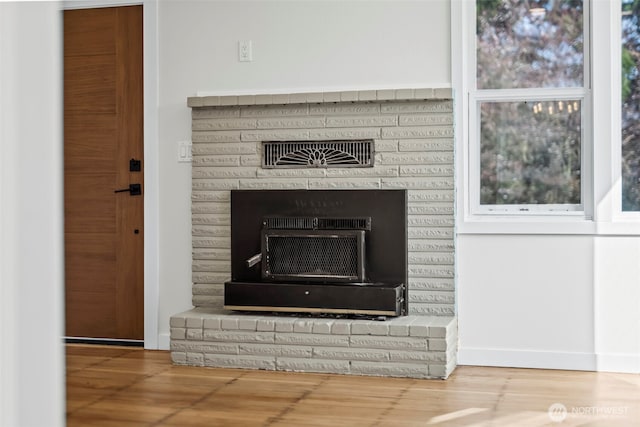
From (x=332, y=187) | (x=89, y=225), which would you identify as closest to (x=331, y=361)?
(x=332, y=187)

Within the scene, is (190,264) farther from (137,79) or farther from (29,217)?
(29,217)

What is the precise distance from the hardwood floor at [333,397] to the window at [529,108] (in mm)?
916

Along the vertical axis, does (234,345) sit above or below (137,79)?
below

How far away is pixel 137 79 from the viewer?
14.6 feet

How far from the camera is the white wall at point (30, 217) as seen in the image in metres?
0.75

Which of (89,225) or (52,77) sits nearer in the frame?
(52,77)

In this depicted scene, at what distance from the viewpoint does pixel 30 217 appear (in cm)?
77

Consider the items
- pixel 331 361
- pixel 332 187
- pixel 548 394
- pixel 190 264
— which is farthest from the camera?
pixel 190 264

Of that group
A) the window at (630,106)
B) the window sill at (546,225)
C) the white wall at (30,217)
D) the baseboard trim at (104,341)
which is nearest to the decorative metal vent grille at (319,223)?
the window sill at (546,225)

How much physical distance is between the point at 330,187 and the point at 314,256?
1.23 ft

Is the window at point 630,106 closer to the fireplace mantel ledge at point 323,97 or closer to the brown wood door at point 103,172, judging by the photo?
the fireplace mantel ledge at point 323,97

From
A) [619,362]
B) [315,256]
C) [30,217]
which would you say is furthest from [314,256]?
[30,217]

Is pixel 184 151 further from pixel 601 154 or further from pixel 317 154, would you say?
pixel 601 154

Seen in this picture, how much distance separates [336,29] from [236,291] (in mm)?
1459
